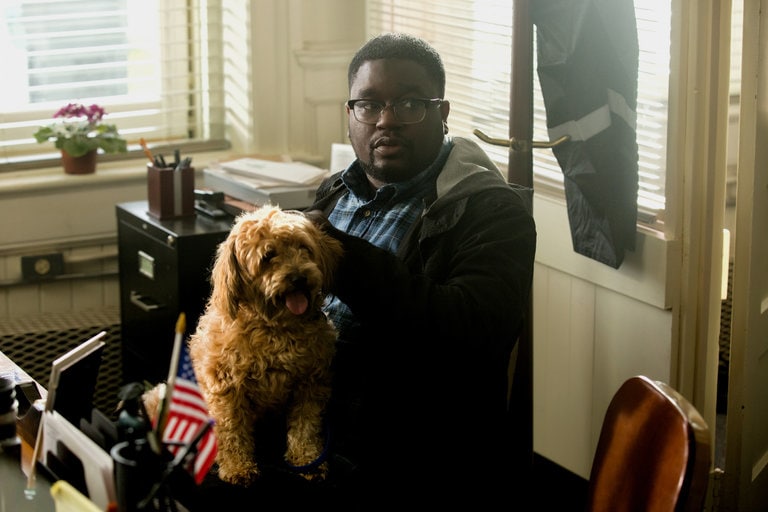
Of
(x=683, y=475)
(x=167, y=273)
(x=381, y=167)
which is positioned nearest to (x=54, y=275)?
(x=167, y=273)

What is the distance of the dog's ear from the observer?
1.77 metres

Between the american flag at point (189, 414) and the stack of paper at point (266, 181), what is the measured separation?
177cm

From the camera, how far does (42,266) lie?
3.29m

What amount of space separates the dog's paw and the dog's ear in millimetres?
263

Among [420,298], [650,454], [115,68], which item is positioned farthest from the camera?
[115,68]

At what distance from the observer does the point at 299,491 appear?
1817 millimetres

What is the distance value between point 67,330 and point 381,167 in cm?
172

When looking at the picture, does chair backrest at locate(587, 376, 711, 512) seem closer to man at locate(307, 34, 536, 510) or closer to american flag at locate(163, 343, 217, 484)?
man at locate(307, 34, 536, 510)

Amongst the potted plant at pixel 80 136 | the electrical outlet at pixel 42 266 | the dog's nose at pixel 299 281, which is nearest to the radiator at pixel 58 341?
the electrical outlet at pixel 42 266

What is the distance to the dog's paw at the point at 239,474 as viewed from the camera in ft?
5.98

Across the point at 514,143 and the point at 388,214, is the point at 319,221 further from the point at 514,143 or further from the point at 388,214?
the point at 514,143

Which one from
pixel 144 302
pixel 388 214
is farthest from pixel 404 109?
pixel 144 302

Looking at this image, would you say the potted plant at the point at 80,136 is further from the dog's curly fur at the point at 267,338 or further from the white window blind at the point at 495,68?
the dog's curly fur at the point at 267,338

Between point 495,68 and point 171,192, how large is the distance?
0.97m
